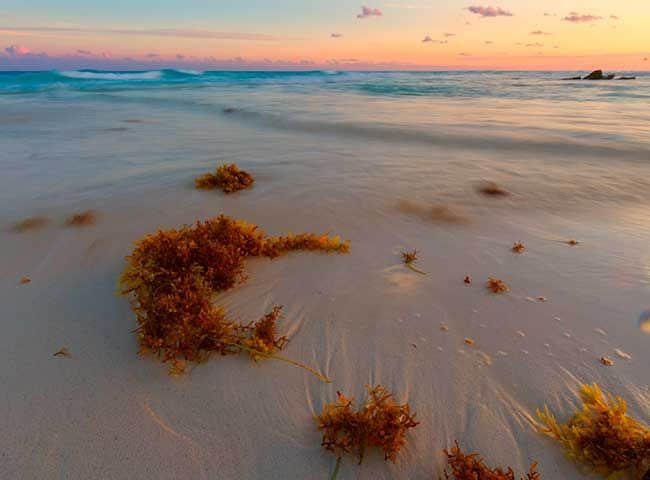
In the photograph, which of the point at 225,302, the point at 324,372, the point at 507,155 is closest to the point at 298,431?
the point at 324,372

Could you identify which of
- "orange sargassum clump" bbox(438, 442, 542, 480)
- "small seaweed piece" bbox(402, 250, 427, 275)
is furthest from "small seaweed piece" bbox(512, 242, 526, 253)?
"orange sargassum clump" bbox(438, 442, 542, 480)

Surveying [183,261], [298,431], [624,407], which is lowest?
[298,431]

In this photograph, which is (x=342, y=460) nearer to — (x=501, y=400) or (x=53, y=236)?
(x=501, y=400)

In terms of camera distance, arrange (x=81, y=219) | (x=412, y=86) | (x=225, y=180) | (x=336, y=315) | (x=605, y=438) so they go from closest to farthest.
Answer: (x=605, y=438)
(x=336, y=315)
(x=81, y=219)
(x=225, y=180)
(x=412, y=86)

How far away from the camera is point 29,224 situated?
452 cm

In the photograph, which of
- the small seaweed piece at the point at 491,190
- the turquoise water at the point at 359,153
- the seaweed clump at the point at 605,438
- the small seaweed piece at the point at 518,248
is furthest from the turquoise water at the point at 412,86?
the seaweed clump at the point at 605,438

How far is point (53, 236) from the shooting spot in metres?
4.25

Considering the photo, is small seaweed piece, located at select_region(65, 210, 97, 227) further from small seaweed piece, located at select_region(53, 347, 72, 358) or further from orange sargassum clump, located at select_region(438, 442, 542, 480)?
orange sargassum clump, located at select_region(438, 442, 542, 480)

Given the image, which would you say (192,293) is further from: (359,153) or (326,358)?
(359,153)

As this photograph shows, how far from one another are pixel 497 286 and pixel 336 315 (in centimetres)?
136

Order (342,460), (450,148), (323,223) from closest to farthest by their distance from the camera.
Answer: (342,460) → (323,223) → (450,148)

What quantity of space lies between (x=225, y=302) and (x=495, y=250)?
2644mm

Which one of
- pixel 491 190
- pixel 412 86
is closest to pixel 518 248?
pixel 491 190

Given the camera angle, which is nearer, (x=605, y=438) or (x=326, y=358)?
(x=605, y=438)
